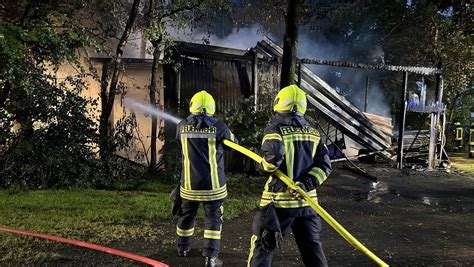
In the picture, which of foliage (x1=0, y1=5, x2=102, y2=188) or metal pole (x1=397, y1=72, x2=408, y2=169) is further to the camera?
metal pole (x1=397, y1=72, x2=408, y2=169)

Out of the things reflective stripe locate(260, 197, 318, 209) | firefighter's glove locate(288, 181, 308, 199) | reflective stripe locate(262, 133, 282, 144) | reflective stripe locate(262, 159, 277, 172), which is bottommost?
reflective stripe locate(260, 197, 318, 209)

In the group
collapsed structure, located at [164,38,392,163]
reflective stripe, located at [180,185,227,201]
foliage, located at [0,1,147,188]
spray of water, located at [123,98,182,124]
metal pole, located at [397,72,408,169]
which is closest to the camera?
reflective stripe, located at [180,185,227,201]

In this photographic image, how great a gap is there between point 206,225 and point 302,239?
127cm

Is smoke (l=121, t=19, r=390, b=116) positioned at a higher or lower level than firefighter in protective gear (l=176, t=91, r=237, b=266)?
higher

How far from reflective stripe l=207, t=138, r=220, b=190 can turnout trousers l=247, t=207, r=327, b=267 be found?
1.09 m

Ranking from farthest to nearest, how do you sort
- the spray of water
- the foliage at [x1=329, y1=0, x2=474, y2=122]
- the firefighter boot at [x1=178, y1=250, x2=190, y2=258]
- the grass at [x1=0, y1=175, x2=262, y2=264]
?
the foliage at [x1=329, y1=0, x2=474, y2=122], the spray of water, the grass at [x1=0, y1=175, x2=262, y2=264], the firefighter boot at [x1=178, y1=250, x2=190, y2=258]

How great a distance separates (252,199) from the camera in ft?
25.7

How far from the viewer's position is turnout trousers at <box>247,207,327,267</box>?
3451 millimetres

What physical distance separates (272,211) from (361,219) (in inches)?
151

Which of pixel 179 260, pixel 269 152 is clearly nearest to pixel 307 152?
pixel 269 152

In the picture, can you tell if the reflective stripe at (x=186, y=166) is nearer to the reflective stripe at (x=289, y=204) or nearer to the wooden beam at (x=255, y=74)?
the reflective stripe at (x=289, y=204)

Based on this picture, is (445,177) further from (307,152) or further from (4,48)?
(4,48)

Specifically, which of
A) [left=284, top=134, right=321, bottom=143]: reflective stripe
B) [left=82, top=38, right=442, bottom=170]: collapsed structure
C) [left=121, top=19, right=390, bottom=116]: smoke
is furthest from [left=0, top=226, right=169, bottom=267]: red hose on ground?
[left=121, top=19, right=390, bottom=116]: smoke

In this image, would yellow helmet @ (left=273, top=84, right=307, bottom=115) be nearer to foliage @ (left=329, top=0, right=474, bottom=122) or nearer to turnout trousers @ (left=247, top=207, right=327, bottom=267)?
turnout trousers @ (left=247, top=207, right=327, bottom=267)
